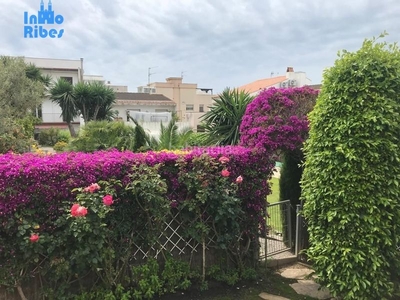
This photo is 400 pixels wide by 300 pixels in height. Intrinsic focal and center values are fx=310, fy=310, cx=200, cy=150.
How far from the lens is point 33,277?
3430 mm

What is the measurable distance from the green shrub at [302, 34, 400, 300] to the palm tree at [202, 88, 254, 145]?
296 centimetres

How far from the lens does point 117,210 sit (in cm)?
364

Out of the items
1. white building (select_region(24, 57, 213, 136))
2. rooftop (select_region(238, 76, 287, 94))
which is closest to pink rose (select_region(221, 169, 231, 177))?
white building (select_region(24, 57, 213, 136))

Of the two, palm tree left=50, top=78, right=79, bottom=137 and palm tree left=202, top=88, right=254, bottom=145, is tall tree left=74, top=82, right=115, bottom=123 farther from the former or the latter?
palm tree left=202, top=88, right=254, bottom=145

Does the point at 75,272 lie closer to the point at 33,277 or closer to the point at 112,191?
the point at 33,277

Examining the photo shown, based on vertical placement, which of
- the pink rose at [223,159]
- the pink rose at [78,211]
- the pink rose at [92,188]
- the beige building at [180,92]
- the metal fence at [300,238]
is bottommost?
the metal fence at [300,238]

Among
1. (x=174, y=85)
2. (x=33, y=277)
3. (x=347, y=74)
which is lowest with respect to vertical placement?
(x=33, y=277)

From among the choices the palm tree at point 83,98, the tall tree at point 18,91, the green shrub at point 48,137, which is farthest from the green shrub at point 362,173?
the green shrub at point 48,137

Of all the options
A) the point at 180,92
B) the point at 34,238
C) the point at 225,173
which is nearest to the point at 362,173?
the point at 225,173

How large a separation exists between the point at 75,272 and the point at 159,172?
144 cm

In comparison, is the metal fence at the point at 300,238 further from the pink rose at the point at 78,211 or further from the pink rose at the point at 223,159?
the pink rose at the point at 78,211

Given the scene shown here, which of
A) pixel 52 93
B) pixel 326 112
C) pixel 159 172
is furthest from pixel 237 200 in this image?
pixel 52 93

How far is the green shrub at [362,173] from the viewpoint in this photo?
339cm

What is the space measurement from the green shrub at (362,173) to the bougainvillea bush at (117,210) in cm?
114
